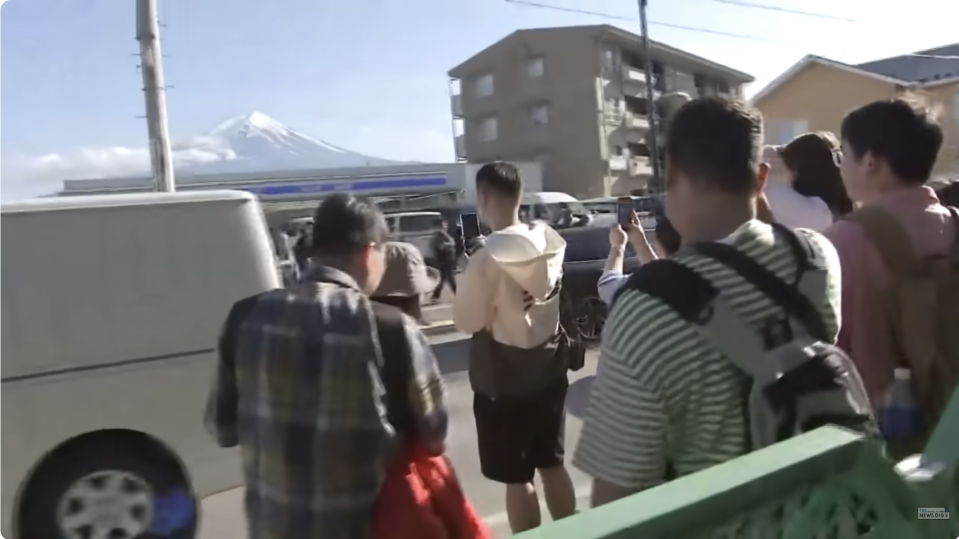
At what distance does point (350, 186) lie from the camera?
26.3 metres

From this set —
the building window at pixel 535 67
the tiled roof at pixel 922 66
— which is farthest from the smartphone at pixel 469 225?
the building window at pixel 535 67

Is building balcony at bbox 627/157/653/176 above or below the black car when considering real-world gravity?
above

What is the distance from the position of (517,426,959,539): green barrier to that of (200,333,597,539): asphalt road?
4.16 ft

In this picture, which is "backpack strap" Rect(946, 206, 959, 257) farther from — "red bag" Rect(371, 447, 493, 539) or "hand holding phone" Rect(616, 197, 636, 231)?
"red bag" Rect(371, 447, 493, 539)

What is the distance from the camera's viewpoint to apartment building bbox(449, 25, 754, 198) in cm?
4312

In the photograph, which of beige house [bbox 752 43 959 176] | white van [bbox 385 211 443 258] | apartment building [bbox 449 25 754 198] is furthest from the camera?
apartment building [bbox 449 25 754 198]

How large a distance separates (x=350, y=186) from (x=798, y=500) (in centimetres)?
2561

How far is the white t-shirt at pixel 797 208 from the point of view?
113 inches

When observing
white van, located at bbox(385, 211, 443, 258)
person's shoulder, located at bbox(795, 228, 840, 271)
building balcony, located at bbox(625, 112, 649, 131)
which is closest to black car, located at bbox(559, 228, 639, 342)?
person's shoulder, located at bbox(795, 228, 840, 271)

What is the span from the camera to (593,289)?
9.36 m

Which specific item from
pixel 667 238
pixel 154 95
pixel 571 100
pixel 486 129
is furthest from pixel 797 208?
pixel 486 129

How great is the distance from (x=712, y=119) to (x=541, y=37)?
44893 millimetres

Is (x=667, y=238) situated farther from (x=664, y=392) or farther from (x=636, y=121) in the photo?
(x=636, y=121)

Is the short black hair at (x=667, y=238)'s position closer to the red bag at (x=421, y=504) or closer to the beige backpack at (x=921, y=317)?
the beige backpack at (x=921, y=317)
